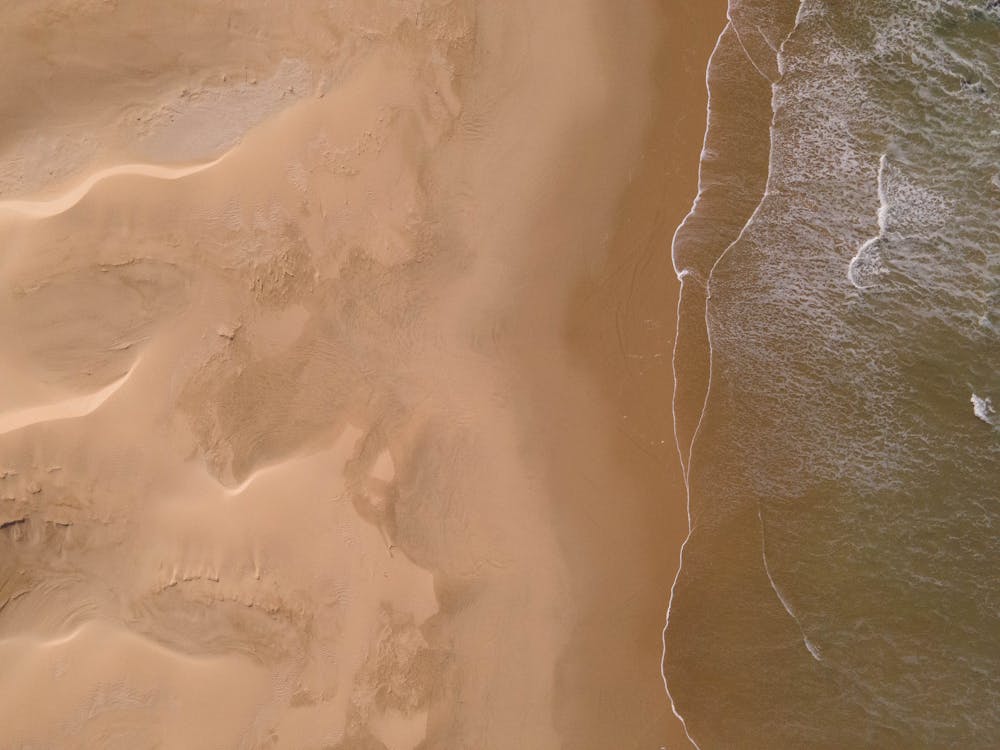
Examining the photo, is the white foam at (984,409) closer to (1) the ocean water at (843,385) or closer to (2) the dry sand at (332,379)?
(1) the ocean water at (843,385)

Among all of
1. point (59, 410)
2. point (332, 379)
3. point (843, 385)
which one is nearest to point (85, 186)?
point (59, 410)

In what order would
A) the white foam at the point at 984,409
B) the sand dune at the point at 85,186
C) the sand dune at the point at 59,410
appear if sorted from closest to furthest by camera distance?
the sand dune at the point at 59,410 < the sand dune at the point at 85,186 < the white foam at the point at 984,409

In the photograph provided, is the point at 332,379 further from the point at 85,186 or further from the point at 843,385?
the point at 843,385

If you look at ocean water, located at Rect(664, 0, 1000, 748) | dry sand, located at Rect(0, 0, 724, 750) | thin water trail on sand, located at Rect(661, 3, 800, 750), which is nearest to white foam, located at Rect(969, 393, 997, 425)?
ocean water, located at Rect(664, 0, 1000, 748)

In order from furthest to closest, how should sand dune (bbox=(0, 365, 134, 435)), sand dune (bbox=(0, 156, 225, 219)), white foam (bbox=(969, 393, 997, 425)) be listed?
white foam (bbox=(969, 393, 997, 425))
sand dune (bbox=(0, 156, 225, 219))
sand dune (bbox=(0, 365, 134, 435))

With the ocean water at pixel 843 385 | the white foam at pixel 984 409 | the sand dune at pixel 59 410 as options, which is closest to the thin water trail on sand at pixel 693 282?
the ocean water at pixel 843 385

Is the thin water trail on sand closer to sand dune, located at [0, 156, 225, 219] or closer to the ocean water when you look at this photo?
the ocean water
